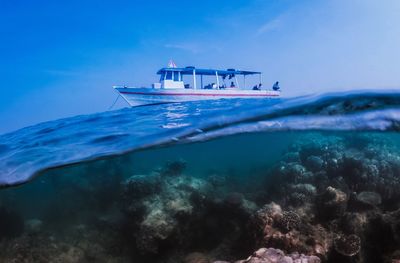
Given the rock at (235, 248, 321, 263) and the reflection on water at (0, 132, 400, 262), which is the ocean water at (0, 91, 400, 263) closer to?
the reflection on water at (0, 132, 400, 262)

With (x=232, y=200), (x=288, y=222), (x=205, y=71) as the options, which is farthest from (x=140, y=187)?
(x=205, y=71)

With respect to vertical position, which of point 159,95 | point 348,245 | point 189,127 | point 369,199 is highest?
point 159,95

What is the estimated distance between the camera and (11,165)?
12773 mm

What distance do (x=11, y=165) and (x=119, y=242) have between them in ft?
18.7

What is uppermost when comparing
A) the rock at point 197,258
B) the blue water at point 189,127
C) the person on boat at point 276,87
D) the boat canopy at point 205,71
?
the boat canopy at point 205,71

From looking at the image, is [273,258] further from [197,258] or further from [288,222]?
[197,258]

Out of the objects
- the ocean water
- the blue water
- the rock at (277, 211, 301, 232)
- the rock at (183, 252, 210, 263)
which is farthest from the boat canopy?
the rock at (277, 211, 301, 232)

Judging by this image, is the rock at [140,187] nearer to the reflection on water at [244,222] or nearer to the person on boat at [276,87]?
the reflection on water at [244,222]

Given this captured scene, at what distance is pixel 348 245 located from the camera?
9023mm

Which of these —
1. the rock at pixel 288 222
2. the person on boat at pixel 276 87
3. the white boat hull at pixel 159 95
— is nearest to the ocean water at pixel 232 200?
the rock at pixel 288 222

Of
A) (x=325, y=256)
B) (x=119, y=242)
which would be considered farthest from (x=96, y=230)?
(x=325, y=256)

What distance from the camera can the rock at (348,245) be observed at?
8873 millimetres

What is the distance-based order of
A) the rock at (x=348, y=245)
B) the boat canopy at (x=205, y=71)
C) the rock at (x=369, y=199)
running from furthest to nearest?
the boat canopy at (x=205, y=71) → the rock at (x=369, y=199) → the rock at (x=348, y=245)

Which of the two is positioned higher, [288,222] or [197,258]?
[288,222]
